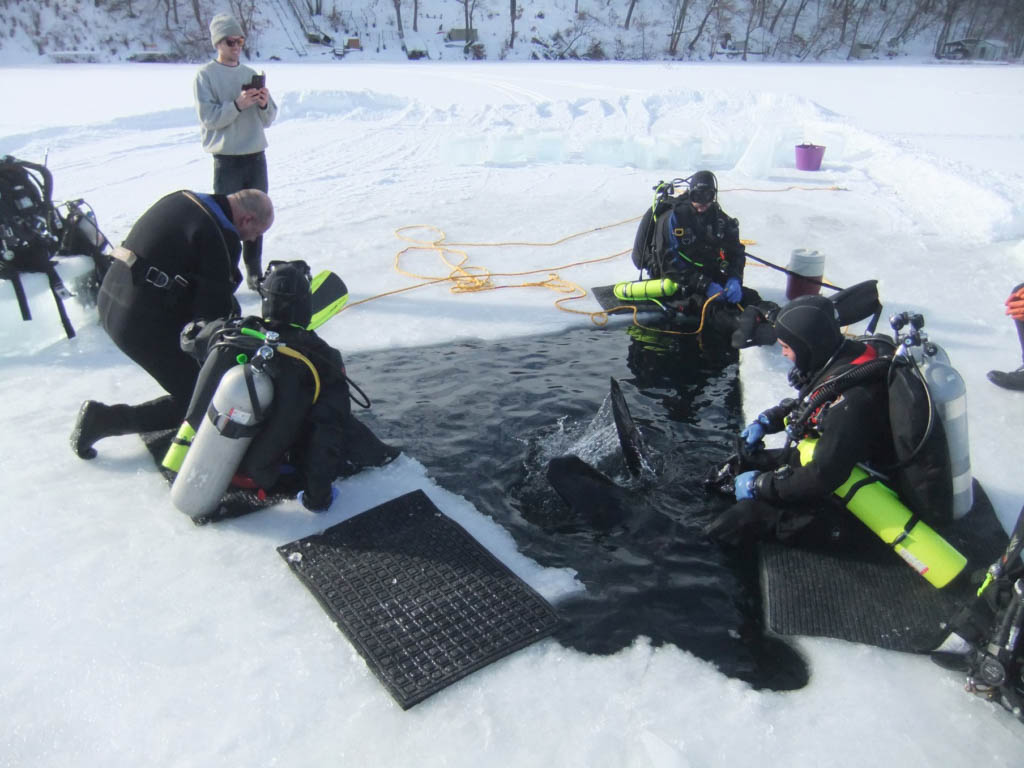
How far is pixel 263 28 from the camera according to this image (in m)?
34.0

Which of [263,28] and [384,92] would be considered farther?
[263,28]

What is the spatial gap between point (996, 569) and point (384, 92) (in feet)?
56.3

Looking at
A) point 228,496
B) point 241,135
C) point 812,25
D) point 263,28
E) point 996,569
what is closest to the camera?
point 996,569

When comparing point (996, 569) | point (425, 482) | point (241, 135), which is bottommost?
point (425, 482)

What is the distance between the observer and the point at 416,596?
2906 millimetres

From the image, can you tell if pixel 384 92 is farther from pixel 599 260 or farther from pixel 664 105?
pixel 599 260

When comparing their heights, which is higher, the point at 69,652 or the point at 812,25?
the point at 812,25

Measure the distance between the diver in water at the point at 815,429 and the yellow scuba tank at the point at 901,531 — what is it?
0.11 m

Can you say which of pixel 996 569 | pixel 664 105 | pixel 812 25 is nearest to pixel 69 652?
pixel 996 569

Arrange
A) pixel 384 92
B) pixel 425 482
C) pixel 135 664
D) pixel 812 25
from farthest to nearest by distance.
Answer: pixel 812 25
pixel 384 92
pixel 425 482
pixel 135 664

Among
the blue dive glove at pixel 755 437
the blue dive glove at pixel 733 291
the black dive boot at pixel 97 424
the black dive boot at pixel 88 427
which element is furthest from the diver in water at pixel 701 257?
the black dive boot at pixel 88 427

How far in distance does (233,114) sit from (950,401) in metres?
4.86

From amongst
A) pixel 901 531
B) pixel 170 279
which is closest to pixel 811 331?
pixel 901 531

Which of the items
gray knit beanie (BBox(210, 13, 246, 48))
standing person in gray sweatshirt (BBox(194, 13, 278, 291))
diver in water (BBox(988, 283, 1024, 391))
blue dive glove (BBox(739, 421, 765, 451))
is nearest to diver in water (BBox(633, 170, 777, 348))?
diver in water (BBox(988, 283, 1024, 391))
